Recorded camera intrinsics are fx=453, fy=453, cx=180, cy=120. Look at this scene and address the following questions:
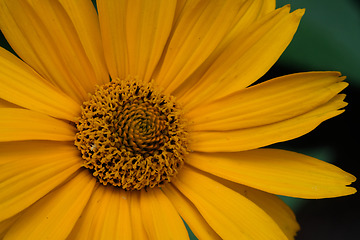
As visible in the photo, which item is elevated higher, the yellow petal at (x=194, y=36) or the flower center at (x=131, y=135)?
the yellow petal at (x=194, y=36)

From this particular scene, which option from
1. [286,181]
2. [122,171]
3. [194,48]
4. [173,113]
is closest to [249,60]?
[194,48]

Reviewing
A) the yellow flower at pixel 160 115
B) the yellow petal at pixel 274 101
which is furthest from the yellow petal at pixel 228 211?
the yellow petal at pixel 274 101

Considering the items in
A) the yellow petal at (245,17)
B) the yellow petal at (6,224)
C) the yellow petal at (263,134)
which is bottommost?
the yellow petal at (263,134)

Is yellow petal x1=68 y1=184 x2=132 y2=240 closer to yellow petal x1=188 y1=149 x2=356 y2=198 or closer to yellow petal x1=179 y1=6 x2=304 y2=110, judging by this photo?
yellow petal x1=188 y1=149 x2=356 y2=198

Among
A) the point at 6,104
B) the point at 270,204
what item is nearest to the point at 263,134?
the point at 270,204

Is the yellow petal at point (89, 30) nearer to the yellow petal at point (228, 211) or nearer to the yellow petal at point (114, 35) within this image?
the yellow petal at point (114, 35)

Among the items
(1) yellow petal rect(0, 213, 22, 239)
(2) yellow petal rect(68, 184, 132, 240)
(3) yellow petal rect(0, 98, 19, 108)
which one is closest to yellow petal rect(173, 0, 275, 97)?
(2) yellow petal rect(68, 184, 132, 240)

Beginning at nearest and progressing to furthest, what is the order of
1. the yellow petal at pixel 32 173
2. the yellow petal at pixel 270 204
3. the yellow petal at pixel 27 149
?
1. the yellow petal at pixel 32 173
2. the yellow petal at pixel 27 149
3. the yellow petal at pixel 270 204

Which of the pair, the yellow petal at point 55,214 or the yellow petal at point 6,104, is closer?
the yellow petal at point 55,214
